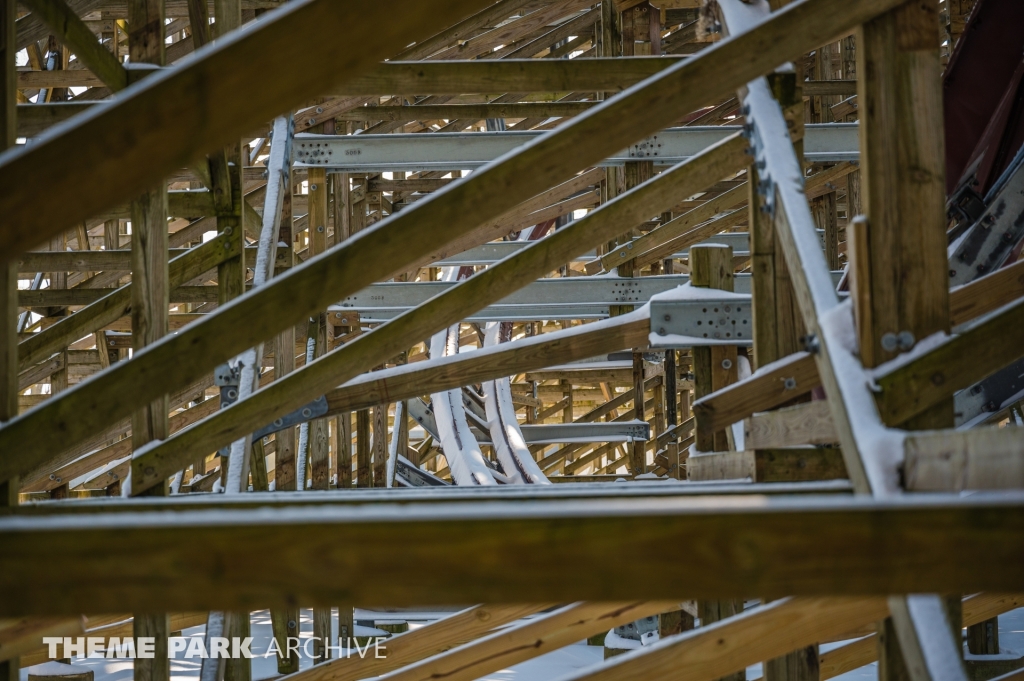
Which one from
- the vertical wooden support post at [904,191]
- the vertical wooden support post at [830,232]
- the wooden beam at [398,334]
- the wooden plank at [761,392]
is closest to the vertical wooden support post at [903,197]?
the vertical wooden support post at [904,191]

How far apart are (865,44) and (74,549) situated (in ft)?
6.31

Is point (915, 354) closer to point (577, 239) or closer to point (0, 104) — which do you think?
point (577, 239)

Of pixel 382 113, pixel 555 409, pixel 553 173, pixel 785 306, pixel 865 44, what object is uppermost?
pixel 382 113

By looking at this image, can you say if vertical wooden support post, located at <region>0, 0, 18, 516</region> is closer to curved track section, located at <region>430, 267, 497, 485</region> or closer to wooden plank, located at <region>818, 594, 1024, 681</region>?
wooden plank, located at <region>818, 594, 1024, 681</region>

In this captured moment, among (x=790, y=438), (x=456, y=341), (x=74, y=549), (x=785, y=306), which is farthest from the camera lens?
(x=456, y=341)

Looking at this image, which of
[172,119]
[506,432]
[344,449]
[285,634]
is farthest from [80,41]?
[506,432]

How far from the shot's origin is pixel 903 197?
2277mm

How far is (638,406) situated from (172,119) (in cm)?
872

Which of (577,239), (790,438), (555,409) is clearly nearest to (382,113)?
(577,239)

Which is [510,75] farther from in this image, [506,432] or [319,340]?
[506,432]

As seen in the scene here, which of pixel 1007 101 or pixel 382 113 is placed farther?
pixel 382 113

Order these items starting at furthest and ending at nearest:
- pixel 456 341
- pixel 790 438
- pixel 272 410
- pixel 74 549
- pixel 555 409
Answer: pixel 555 409 < pixel 456 341 < pixel 272 410 < pixel 790 438 < pixel 74 549

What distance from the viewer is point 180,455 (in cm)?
351

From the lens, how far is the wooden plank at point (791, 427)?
2873mm
